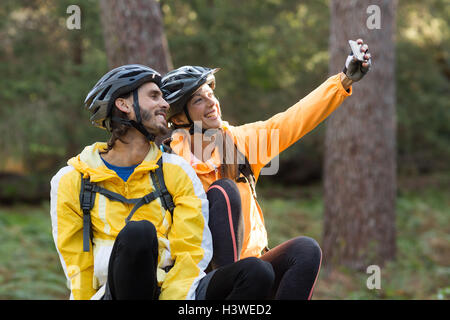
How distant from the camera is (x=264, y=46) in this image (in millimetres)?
12492

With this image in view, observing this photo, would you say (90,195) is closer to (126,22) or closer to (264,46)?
(126,22)

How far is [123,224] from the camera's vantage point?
9.53 feet

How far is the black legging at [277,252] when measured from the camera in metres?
2.97

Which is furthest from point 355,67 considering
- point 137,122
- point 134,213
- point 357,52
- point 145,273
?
point 145,273

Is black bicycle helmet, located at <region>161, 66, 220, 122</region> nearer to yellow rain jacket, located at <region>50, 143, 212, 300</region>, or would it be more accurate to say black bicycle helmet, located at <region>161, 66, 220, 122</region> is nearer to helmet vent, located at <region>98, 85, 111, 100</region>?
helmet vent, located at <region>98, 85, 111, 100</region>

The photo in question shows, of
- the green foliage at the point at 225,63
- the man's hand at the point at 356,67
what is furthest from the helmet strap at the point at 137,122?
the green foliage at the point at 225,63

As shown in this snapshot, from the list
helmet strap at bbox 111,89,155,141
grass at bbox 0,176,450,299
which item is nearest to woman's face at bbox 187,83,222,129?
helmet strap at bbox 111,89,155,141

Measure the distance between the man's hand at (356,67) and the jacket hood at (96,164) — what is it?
1.30m

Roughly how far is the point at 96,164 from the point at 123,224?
38 centimetres

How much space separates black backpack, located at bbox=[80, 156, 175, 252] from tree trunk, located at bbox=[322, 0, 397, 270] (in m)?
4.34

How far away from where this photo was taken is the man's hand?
3232 mm

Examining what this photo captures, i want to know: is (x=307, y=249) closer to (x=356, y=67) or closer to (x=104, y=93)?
(x=356, y=67)

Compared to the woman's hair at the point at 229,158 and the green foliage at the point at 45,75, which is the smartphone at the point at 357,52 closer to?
the woman's hair at the point at 229,158
